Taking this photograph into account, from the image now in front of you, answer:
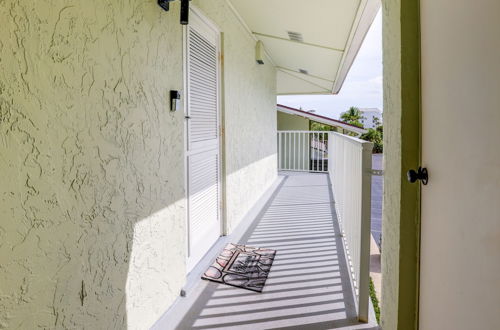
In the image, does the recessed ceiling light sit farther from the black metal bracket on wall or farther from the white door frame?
the black metal bracket on wall

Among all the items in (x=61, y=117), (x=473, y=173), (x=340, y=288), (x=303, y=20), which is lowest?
(x=340, y=288)

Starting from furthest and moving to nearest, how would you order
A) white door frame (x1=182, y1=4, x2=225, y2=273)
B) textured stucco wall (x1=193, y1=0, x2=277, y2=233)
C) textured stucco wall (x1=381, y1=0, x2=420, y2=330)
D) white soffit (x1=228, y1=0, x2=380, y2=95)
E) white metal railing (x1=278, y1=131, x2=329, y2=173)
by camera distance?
white metal railing (x1=278, y1=131, x2=329, y2=173), textured stucco wall (x1=193, y1=0, x2=277, y2=233), white soffit (x1=228, y1=0, x2=380, y2=95), white door frame (x1=182, y1=4, x2=225, y2=273), textured stucco wall (x1=381, y1=0, x2=420, y2=330)

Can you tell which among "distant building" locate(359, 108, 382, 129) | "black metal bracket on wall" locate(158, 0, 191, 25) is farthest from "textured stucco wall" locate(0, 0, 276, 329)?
"distant building" locate(359, 108, 382, 129)

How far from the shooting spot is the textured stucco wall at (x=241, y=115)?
386cm

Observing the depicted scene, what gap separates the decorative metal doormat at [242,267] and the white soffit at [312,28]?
2.61 m

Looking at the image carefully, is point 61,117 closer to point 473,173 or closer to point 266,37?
point 473,173

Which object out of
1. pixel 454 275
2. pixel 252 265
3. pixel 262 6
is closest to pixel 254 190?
pixel 252 265

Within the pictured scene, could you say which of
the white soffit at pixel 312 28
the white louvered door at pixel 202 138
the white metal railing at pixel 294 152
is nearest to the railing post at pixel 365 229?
the white louvered door at pixel 202 138

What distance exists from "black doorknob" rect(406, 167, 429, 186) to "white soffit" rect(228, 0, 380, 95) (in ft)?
6.86

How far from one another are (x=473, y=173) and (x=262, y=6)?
11.3 ft

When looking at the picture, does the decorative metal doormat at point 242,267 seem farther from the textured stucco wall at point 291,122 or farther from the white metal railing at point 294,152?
the textured stucco wall at point 291,122

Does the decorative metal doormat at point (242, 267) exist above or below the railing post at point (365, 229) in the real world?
below

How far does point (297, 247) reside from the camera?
356cm

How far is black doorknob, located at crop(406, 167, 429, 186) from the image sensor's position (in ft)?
4.50
